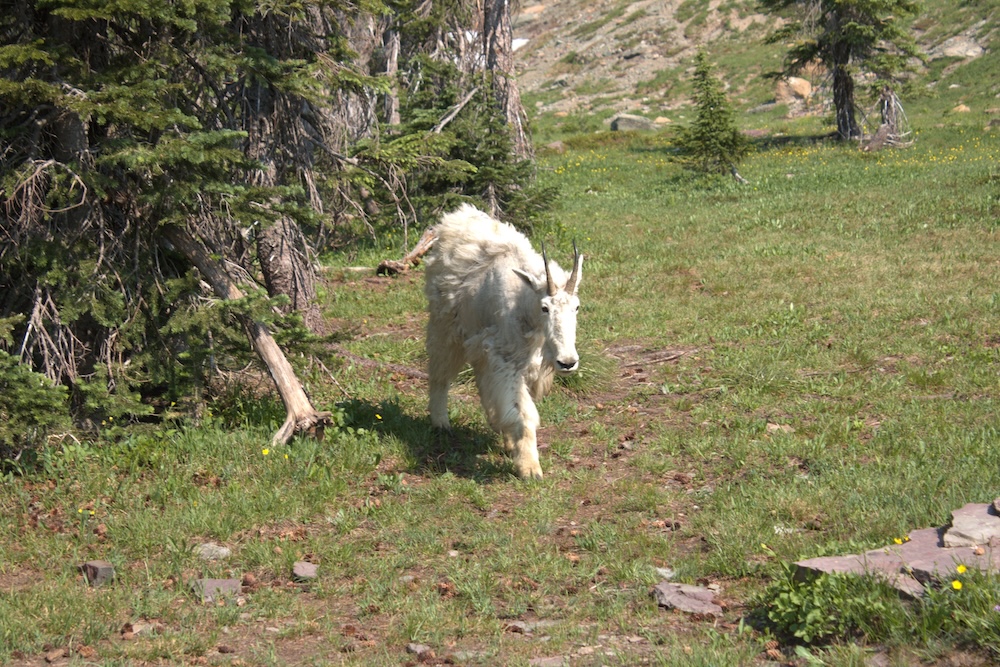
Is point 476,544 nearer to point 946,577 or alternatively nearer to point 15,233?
point 946,577

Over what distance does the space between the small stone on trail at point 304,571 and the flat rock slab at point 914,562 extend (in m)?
3.23

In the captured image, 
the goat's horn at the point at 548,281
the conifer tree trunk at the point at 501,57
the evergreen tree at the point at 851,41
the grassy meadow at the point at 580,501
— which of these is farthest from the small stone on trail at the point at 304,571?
the evergreen tree at the point at 851,41

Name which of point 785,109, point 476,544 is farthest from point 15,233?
point 785,109

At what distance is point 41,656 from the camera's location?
19.0ft

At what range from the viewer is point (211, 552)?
280 inches

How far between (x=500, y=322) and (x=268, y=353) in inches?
82.9

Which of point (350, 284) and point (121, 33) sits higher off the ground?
point (121, 33)

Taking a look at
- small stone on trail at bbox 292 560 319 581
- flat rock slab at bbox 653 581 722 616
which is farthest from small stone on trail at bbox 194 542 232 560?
flat rock slab at bbox 653 581 722 616

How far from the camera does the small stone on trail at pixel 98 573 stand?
22.0 ft

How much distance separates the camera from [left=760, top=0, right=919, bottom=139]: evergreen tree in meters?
30.2

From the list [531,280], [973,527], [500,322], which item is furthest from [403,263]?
[973,527]

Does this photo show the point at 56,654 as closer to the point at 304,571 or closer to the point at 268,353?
the point at 304,571

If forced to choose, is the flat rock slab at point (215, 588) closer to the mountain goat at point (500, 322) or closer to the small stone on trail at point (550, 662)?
the small stone on trail at point (550, 662)

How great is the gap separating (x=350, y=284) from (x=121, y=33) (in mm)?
7738
